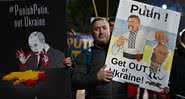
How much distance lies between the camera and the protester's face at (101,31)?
794cm

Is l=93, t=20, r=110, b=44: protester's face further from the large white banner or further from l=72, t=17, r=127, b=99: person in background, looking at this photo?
the large white banner

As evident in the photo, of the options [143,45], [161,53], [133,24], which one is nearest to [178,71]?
[161,53]

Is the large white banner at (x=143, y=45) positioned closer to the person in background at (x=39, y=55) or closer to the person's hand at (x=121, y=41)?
the person's hand at (x=121, y=41)

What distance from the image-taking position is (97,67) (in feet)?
26.2

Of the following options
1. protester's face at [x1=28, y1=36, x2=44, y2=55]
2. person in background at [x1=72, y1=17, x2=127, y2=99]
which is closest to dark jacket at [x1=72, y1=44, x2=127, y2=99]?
person in background at [x1=72, y1=17, x2=127, y2=99]

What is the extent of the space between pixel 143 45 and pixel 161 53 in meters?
0.20

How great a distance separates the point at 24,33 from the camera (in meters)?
7.78

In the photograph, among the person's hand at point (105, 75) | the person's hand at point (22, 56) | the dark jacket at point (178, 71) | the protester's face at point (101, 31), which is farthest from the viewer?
the dark jacket at point (178, 71)

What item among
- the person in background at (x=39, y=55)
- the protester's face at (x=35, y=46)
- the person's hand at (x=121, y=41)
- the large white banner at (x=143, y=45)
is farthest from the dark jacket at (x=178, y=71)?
the protester's face at (x=35, y=46)

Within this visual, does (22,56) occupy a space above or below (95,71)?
above

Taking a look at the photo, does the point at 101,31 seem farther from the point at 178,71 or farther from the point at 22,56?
the point at 178,71

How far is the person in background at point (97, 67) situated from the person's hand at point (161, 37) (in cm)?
48

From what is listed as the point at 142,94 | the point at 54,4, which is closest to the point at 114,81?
the point at 142,94

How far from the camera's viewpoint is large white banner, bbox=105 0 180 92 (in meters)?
7.87
